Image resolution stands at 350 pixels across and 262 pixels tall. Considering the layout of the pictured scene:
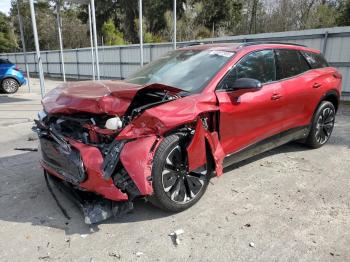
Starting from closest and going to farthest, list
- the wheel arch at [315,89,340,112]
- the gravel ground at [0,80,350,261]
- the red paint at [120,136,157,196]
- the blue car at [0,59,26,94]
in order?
the gravel ground at [0,80,350,261], the red paint at [120,136,157,196], the wheel arch at [315,89,340,112], the blue car at [0,59,26,94]

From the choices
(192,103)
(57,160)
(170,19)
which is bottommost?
(57,160)

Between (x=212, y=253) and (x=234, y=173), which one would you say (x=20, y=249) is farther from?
(x=234, y=173)

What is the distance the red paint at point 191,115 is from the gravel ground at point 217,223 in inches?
16.8

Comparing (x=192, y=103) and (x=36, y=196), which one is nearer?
(x=192, y=103)

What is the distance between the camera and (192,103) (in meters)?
3.38

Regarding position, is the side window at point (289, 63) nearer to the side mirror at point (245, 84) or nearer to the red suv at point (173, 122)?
the red suv at point (173, 122)

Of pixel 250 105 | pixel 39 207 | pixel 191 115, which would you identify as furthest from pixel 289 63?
pixel 39 207

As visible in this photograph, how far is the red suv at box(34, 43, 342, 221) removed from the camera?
3.09 m

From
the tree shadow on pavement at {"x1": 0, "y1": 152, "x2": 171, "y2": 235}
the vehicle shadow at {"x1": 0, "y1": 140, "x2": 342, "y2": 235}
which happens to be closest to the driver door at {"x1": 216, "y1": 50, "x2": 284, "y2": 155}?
the vehicle shadow at {"x1": 0, "y1": 140, "x2": 342, "y2": 235}

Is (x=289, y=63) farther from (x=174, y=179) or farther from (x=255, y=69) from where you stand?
(x=174, y=179)

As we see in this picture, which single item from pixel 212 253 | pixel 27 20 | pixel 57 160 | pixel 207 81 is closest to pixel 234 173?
pixel 207 81

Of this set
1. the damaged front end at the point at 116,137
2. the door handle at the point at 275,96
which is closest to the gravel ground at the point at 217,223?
the damaged front end at the point at 116,137

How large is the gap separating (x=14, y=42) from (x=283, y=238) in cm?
5233

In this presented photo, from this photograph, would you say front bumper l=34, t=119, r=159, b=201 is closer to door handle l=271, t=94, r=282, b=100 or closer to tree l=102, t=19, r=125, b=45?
door handle l=271, t=94, r=282, b=100
